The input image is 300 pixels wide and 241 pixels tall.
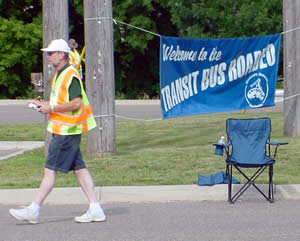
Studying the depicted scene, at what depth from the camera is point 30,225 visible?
25.8 ft

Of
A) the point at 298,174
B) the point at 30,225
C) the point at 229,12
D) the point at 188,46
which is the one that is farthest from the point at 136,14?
the point at 30,225

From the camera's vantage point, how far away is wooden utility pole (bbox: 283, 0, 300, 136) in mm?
14172

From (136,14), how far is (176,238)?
30.7 m

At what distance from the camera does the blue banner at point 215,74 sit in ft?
42.6

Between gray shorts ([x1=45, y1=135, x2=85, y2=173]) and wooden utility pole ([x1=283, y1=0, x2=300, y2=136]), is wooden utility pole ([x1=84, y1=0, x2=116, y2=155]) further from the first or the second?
gray shorts ([x1=45, y1=135, x2=85, y2=173])

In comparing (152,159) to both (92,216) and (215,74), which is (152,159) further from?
(92,216)

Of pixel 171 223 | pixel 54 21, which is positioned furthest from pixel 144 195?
pixel 54 21

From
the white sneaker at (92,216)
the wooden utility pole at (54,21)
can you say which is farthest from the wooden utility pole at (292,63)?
the white sneaker at (92,216)

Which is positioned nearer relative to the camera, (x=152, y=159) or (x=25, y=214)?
(x=25, y=214)

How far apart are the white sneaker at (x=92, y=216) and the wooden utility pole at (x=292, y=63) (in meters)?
7.18

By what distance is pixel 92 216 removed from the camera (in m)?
7.89

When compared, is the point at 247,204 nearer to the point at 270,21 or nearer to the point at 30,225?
the point at 30,225

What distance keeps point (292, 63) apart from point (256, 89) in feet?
3.54

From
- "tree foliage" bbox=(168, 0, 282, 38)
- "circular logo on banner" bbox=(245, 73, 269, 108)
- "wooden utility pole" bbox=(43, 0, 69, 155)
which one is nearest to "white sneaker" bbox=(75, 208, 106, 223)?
"wooden utility pole" bbox=(43, 0, 69, 155)
